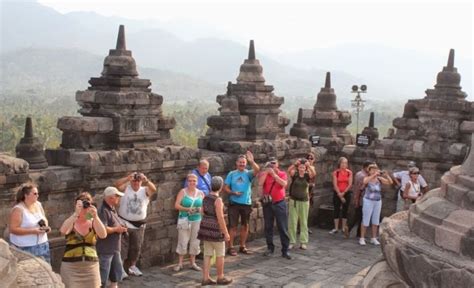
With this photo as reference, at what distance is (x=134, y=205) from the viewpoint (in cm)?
789

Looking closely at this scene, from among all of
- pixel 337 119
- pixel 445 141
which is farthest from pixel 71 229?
pixel 337 119

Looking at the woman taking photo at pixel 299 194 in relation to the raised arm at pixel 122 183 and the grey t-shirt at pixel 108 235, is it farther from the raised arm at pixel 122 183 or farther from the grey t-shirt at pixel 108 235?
the grey t-shirt at pixel 108 235

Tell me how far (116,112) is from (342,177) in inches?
174

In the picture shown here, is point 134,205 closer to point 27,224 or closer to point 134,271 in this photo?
point 134,271

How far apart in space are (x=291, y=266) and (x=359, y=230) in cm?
248

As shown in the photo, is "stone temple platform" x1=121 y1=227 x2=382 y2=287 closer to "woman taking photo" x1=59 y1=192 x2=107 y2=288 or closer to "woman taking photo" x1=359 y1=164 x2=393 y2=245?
"woman taking photo" x1=359 y1=164 x2=393 y2=245

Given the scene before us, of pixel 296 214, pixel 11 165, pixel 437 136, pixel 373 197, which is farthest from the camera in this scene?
pixel 437 136

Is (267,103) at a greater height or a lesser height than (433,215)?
greater

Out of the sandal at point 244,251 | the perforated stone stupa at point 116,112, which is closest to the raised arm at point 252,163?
the sandal at point 244,251

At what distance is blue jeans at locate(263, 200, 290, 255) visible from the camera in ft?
30.8

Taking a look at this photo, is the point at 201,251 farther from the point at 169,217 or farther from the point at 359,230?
the point at 359,230

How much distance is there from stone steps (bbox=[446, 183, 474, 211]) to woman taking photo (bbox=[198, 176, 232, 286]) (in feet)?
10.2

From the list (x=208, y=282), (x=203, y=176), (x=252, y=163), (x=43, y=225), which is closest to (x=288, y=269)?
(x=208, y=282)

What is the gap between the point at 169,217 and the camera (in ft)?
29.9
